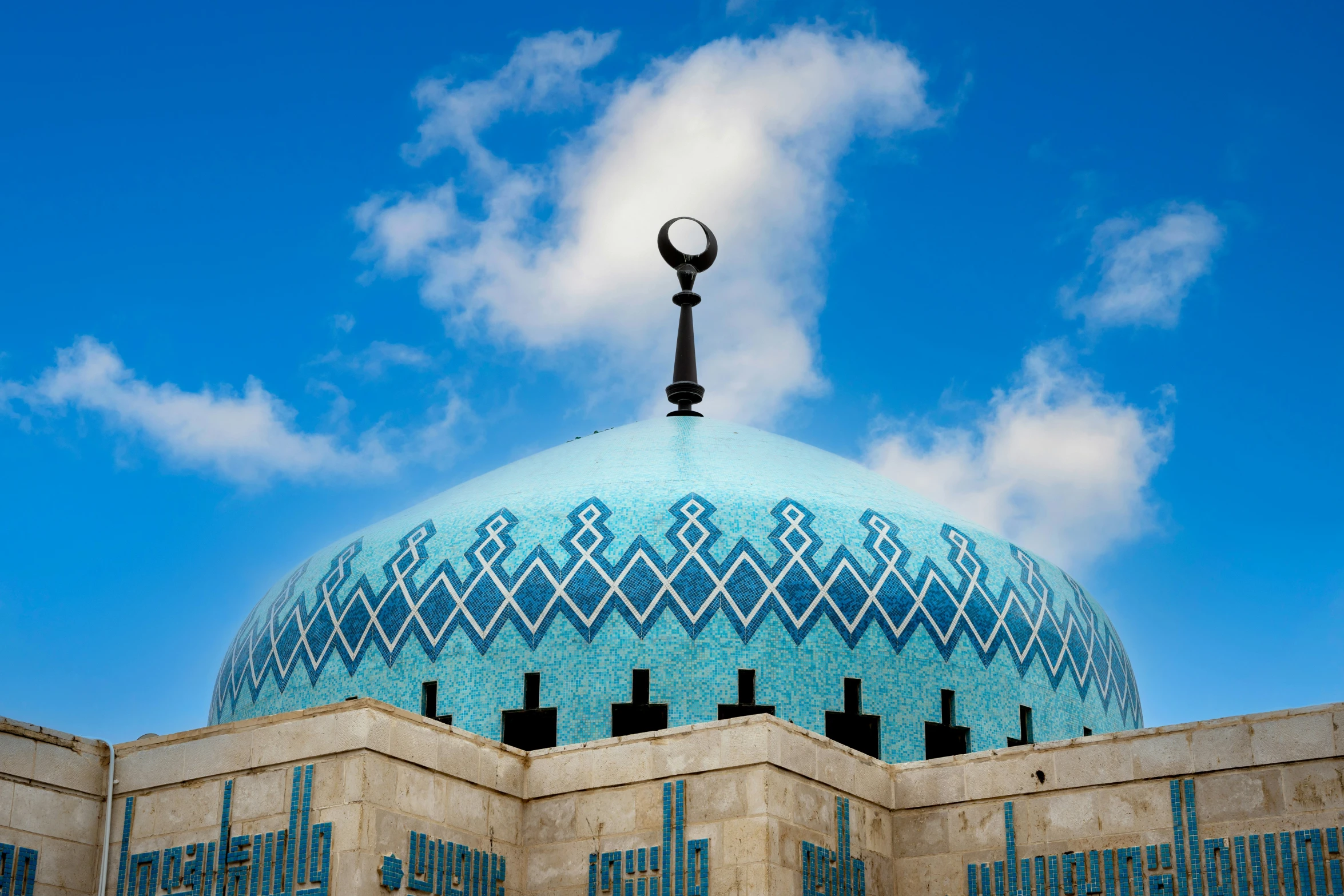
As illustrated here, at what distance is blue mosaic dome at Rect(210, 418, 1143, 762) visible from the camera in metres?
10.3

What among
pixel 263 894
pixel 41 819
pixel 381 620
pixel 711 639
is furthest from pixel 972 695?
pixel 41 819

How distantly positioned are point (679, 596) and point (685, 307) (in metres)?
4.10

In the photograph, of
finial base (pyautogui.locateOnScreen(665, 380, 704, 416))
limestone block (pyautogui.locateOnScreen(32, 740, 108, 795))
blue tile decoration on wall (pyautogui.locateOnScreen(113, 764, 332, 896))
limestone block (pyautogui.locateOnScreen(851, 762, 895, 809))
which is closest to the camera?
blue tile decoration on wall (pyautogui.locateOnScreen(113, 764, 332, 896))

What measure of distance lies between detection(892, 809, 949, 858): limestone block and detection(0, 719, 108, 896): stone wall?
13.3ft

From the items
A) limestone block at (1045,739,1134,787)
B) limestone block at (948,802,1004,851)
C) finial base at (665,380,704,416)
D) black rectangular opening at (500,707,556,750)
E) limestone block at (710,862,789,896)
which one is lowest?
limestone block at (710,862,789,896)

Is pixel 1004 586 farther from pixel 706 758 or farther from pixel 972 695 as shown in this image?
pixel 706 758

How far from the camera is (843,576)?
10.8 meters

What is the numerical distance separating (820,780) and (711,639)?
74.3 inches

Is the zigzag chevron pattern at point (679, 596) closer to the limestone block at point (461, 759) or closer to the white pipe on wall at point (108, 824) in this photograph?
the limestone block at point (461, 759)

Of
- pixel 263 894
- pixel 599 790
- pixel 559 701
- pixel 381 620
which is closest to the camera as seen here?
pixel 263 894

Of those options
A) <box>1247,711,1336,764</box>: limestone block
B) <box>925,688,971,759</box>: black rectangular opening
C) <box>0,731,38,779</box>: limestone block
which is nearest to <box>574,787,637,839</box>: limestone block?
<box>925,688,971,759</box>: black rectangular opening

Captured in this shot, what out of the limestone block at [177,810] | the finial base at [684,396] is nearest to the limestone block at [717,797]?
the limestone block at [177,810]

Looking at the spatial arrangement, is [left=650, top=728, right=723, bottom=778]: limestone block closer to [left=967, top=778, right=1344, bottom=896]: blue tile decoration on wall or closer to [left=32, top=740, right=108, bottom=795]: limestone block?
[left=967, top=778, right=1344, bottom=896]: blue tile decoration on wall

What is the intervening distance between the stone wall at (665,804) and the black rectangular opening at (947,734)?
1524 mm
